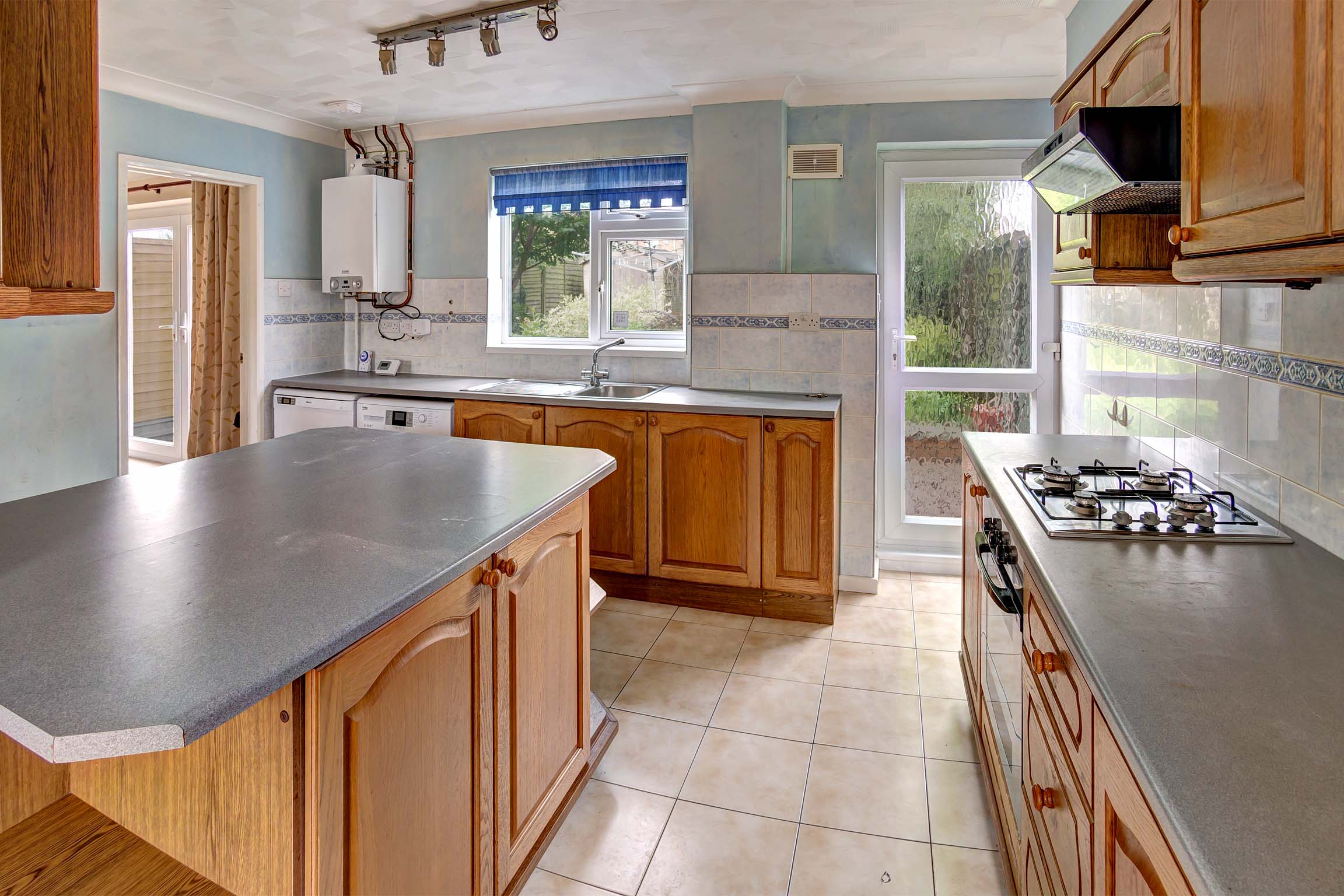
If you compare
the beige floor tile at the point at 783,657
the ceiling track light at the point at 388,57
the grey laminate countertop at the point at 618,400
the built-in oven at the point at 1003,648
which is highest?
→ the ceiling track light at the point at 388,57

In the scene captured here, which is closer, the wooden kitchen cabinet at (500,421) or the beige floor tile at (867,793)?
the beige floor tile at (867,793)

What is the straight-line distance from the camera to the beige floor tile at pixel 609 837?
5.94ft

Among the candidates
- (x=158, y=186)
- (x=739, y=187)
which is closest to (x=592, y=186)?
(x=739, y=187)

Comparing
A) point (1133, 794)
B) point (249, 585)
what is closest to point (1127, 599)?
point (1133, 794)

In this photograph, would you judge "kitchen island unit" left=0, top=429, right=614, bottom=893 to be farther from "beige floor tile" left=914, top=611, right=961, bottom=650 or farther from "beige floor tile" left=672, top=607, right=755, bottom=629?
"beige floor tile" left=914, top=611, right=961, bottom=650

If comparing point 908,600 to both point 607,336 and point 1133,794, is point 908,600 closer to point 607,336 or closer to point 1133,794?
point 607,336

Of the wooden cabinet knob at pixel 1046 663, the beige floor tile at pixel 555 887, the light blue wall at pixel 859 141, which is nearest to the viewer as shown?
the wooden cabinet knob at pixel 1046 663

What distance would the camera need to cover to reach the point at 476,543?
1389 mm

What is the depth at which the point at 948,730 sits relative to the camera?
2.45 metres

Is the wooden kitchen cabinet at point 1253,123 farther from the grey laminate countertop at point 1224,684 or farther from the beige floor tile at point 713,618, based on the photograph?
the beige floor tile at point 713,618

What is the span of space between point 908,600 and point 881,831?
1.71 m

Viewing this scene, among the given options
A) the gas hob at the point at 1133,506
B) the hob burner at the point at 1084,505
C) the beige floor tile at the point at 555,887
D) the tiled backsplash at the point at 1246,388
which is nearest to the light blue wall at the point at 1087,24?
the tiled backsplash at the point at 1246,388

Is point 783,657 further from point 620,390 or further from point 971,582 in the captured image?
point 620,390

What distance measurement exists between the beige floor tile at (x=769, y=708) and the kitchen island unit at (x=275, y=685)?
0.89 metres
